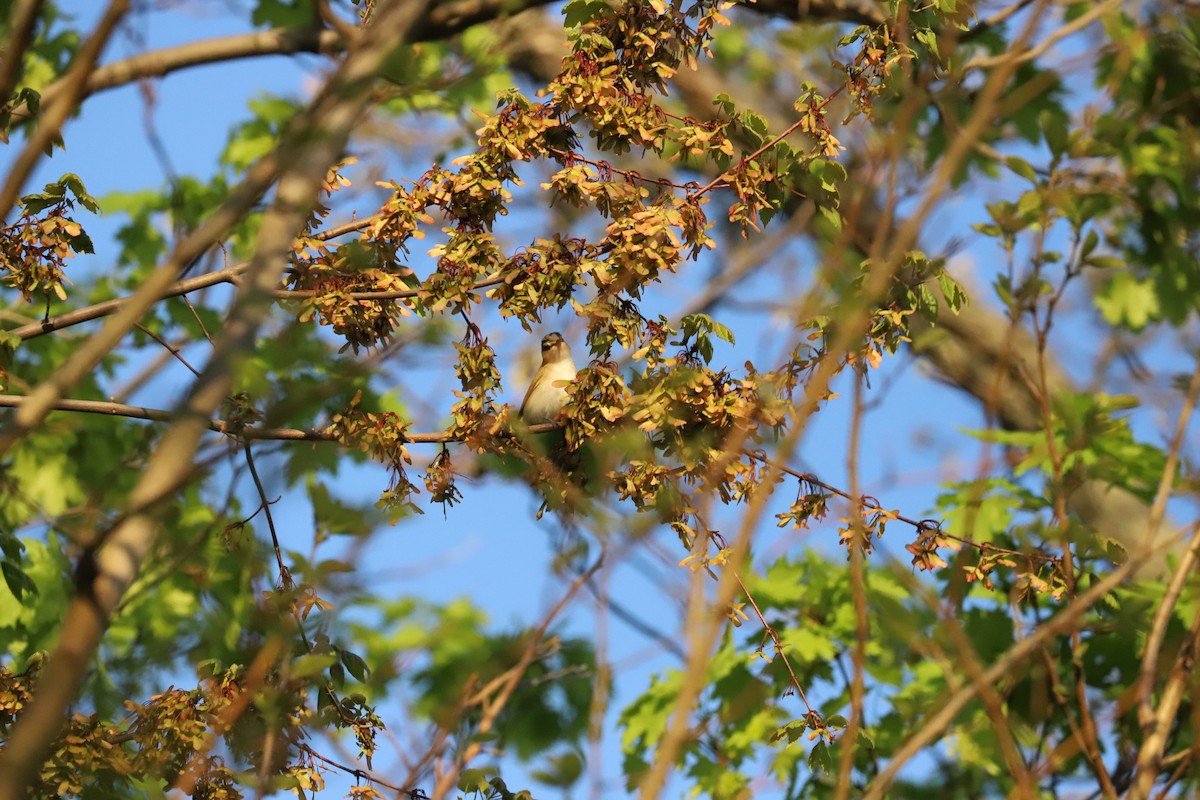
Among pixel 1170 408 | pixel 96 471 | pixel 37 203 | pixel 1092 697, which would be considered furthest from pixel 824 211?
pixel 96 471

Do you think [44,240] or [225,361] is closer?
[225,361]

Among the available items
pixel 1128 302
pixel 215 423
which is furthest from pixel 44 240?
pixel 1128 302

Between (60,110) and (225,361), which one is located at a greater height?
(60,110)

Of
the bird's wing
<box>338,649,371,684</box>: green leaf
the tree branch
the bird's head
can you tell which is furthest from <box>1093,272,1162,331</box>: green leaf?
<box>338,649,371,684</box>: green leaf

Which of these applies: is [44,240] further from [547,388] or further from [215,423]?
[547,388]

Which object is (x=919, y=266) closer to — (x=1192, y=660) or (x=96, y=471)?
(x=1192, y=660)

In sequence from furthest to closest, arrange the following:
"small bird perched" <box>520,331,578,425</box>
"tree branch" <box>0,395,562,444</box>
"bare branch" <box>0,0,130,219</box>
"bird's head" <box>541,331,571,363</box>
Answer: "bird's head" <box>541,331,571,363</box>
"small bird perched" <box>520,331,578,425</box>
"tree branch" <box>0,395,562,444</box>
"bare branch" <box>0,0,130,219</box>

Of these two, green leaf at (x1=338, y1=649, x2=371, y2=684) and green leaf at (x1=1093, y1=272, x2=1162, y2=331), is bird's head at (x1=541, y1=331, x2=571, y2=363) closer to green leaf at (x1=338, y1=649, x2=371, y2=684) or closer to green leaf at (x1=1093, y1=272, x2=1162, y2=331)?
green leaf at (x1=338, y1=649, x2=371, y2=684)

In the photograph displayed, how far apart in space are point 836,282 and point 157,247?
698 centimetres

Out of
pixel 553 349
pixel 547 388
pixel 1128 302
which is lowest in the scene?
pixel 547 388

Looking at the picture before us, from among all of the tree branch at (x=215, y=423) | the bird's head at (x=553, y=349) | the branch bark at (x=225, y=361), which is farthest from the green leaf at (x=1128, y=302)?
the branch bark at (x=225, y=361)

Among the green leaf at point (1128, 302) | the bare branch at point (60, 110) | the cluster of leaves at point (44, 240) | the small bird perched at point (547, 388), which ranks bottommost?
the bare branch at point (60, 110)

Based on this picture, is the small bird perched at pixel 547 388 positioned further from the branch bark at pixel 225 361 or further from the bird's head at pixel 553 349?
the branch bark at pixel 225 361

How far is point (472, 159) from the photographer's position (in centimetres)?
325
